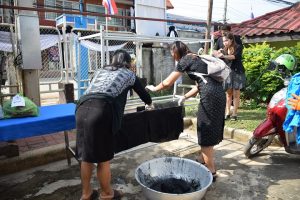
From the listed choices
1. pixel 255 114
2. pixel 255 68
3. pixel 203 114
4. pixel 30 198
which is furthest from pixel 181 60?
pixel 255 68

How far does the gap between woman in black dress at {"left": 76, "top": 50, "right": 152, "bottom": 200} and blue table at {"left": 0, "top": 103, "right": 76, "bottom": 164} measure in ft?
1.45

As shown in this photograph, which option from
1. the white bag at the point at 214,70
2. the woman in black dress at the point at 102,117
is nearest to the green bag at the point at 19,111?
the woman in black dress at the point at 102,117

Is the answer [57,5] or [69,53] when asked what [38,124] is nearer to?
[69,53]

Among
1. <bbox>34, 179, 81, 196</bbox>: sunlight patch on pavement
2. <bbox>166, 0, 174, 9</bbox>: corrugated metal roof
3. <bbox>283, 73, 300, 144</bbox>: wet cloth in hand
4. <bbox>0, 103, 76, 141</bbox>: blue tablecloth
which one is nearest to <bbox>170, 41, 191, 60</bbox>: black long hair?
<bbox>283, 73, 300, 144</bbox>: wet cloth in hand

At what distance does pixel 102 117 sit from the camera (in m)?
2.46

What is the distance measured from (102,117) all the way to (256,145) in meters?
2.64

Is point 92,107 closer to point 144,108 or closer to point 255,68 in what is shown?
point 144,108

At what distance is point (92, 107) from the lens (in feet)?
8.17

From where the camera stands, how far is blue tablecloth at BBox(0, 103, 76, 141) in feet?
8.36

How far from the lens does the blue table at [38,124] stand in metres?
2.55

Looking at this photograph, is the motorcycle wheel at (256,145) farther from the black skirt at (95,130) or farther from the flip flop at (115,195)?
the black skirt at (95,130)

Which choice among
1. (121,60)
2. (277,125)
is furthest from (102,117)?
(277,125)

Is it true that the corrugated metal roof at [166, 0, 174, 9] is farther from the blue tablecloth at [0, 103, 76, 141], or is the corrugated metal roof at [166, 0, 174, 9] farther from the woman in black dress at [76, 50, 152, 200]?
the woman in black dress at [76, 50, 152, 200]

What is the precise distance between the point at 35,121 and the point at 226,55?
370cm
